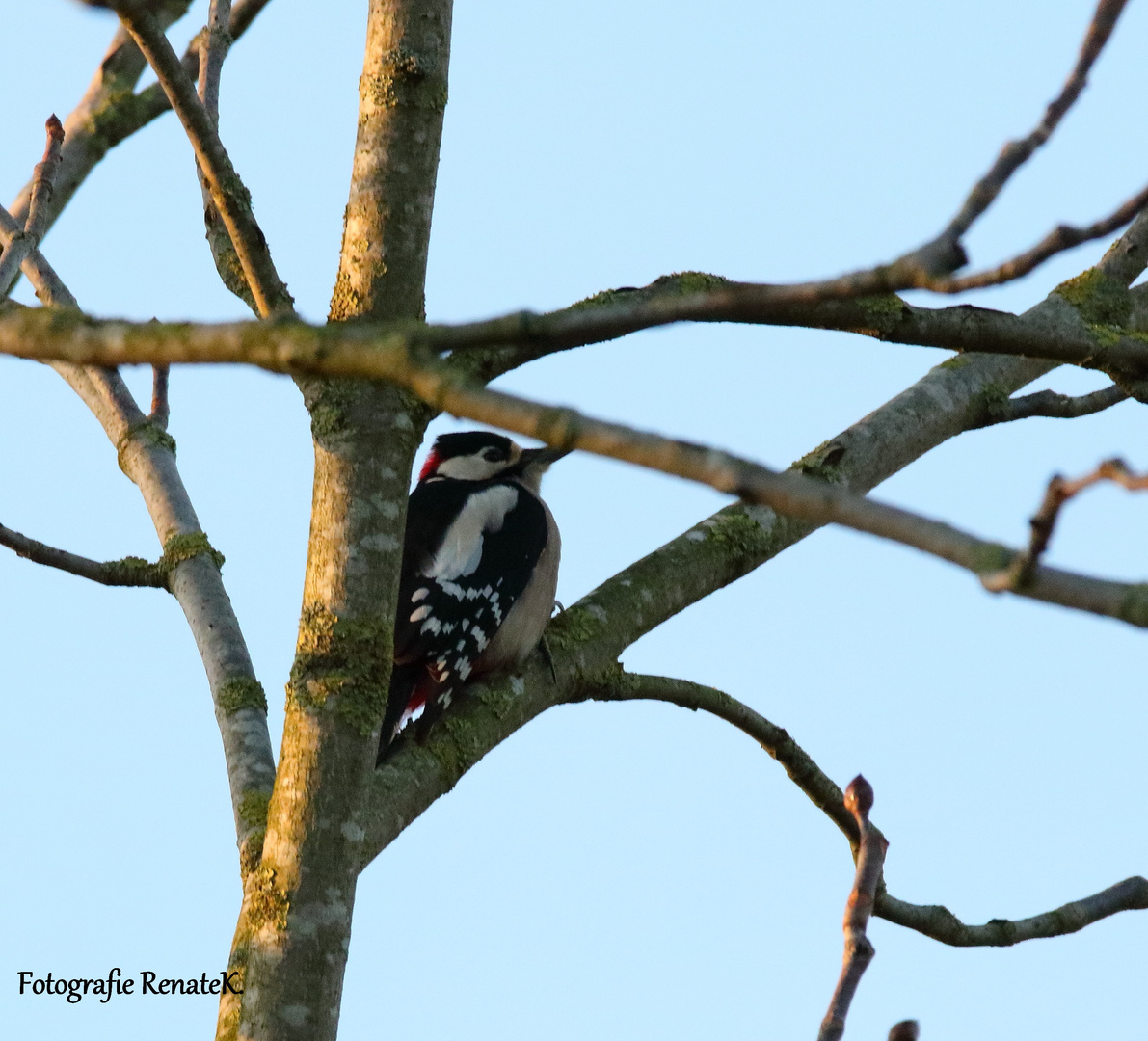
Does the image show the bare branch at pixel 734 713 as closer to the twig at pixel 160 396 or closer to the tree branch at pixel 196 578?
the tree branch at pixel 196 578

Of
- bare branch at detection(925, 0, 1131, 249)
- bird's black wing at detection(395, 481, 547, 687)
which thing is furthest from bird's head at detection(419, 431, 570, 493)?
bare branch at detection(925, 0, 1131, 249)

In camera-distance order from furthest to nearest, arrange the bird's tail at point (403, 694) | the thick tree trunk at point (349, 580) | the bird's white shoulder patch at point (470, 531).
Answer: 1. the bird's white shoulder patch at point (470, 531)
2. the bird's tail at point (403, 694)
3. the thick tree trunk at point (349, 580)

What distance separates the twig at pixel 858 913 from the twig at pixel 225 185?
1.48 metres

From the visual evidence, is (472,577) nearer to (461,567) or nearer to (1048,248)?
(461,567)

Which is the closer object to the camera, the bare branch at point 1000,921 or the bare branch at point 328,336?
the bare branch at point 328,336

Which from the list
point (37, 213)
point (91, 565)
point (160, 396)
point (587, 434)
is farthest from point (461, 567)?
point (587, 434)

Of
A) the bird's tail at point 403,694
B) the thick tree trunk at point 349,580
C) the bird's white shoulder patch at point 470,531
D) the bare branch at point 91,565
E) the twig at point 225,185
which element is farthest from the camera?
the bird's white shoulder patch at point 470,531

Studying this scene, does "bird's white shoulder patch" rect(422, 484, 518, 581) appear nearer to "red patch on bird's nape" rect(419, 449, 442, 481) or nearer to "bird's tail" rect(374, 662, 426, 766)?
"bird's tail" rect(374, 662, 426, 766)

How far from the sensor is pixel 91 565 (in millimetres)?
3771

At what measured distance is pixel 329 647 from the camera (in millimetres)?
2820

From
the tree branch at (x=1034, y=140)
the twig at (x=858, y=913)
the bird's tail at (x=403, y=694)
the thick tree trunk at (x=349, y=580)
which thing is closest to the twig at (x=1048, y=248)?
the tree branch at (x=1034, y=140)

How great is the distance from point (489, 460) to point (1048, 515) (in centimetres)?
452

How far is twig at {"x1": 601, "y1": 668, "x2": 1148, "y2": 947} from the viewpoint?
3299 mm

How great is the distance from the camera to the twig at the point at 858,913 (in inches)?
65.1
